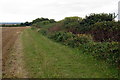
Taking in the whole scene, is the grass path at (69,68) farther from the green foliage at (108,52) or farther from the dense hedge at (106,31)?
the dense hedge at (106,31)

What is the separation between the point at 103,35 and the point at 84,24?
18.0ft

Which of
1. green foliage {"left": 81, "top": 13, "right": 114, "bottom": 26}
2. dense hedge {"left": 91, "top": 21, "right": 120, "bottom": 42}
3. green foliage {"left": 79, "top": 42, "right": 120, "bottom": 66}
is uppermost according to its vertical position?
green foliage {"left": 81, "top": 13, "right": 114, "bottom": 26}

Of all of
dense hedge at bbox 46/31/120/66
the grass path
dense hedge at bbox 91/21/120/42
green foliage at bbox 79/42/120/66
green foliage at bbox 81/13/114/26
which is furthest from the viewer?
green foliage at bbox 81/13/114/26

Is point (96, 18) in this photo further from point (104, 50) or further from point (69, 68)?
point (69, 68)

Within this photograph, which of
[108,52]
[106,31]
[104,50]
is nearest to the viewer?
[108,52]

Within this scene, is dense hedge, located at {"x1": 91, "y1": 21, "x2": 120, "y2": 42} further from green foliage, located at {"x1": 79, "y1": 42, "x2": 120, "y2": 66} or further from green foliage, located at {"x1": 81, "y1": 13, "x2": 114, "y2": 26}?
green foliage, located at {"x1": 81, "y1": 13, "x2": 114, "y2": 26}

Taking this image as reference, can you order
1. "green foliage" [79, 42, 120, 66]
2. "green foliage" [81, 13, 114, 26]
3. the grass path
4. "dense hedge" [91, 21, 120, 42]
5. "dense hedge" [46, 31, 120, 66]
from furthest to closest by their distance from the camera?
"green foliage" [81, 13, 114, 26]
"dense hedge" [91, 21, 120, 42]
"dense hedge" [46, 31, 120, 66]
"green foliage" [79, 42, 120, 66]
the grass path

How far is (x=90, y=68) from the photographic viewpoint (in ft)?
31.8

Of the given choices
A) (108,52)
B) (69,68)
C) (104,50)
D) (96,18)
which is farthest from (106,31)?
(69,68)

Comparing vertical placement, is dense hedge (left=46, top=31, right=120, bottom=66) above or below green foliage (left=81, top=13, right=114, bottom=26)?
below

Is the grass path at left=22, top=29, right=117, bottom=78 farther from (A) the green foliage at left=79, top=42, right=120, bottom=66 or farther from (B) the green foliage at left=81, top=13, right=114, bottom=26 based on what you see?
(B) the green foliage at left=81, top=13, right=114, bottom=26

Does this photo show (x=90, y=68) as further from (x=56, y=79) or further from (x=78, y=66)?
(x=56, y=79)

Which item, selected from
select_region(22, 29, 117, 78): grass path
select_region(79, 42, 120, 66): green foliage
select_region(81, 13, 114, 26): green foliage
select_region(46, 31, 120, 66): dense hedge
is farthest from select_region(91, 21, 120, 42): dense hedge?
select_region(22, 29, 117, 78): grass path

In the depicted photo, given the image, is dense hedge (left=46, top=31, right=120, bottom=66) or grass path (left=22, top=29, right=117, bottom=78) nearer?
grass path (left=22, top=29, right=117, bottom=78)
